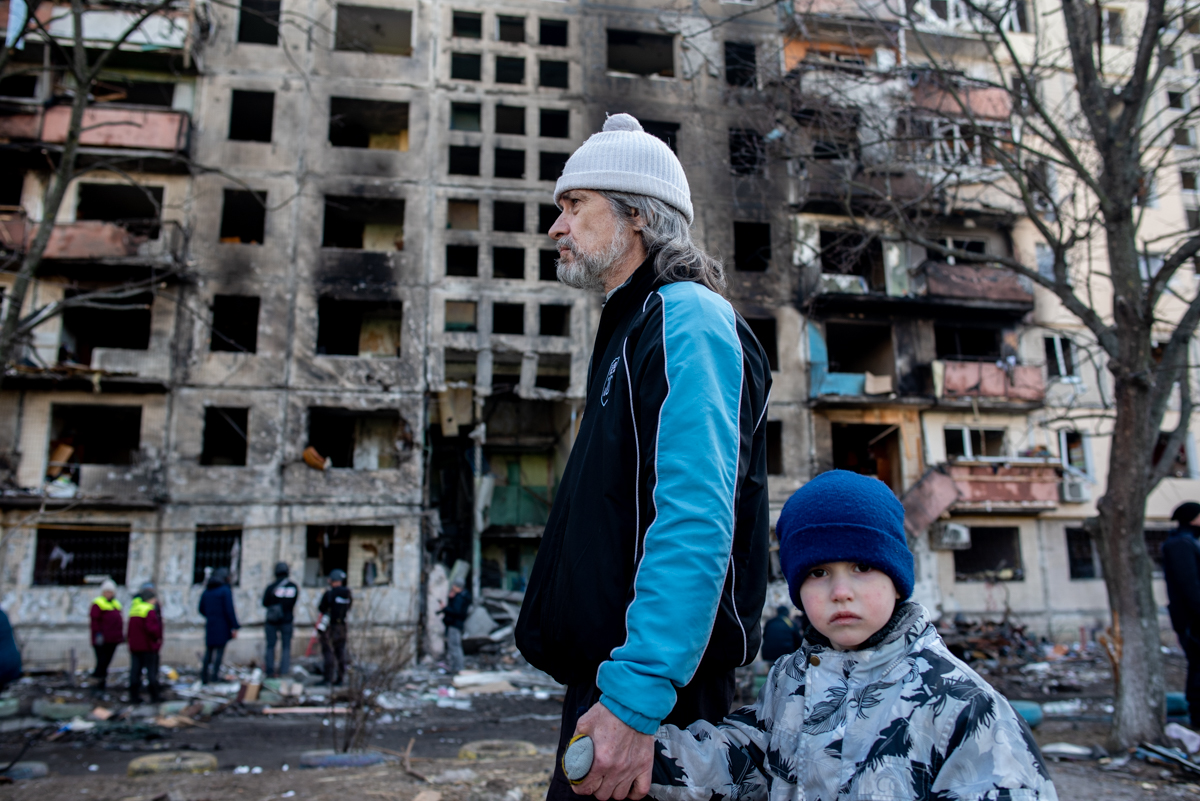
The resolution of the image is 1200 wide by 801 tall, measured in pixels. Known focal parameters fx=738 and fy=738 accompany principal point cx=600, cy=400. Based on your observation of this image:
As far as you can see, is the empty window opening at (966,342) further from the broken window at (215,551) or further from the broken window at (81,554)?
the broken window at (81,554)

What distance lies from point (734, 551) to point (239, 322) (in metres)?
24.6

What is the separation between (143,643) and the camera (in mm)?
12273

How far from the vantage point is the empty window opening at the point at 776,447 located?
23578 millimetres

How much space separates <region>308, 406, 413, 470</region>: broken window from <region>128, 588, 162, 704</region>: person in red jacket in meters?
9.01

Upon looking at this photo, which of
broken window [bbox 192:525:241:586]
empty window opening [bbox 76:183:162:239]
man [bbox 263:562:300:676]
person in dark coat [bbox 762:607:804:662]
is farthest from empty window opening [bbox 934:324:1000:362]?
empty window opening [bbox 76:183:162:239]

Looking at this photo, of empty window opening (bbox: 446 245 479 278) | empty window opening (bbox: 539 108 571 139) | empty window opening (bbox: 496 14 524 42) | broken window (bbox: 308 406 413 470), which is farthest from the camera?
empty window opening (bbox: 496 14 524 42)

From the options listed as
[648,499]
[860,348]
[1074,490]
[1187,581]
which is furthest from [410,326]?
[1074,490]

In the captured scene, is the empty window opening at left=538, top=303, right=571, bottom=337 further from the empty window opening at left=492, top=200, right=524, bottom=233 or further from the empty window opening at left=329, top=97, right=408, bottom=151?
the empty window opening at left=329, top=97, right=408, bottom=151

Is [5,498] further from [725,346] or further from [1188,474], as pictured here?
[1188,474]

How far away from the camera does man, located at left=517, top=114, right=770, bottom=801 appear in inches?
60.4

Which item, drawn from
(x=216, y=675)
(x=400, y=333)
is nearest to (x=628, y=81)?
(x=400, y=333)

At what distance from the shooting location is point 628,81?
82.2 feet

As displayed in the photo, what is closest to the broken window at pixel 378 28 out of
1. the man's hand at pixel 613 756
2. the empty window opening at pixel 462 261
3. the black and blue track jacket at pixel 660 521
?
the empty window opening at pixel 462 261

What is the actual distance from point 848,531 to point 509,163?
24425 millimetres
